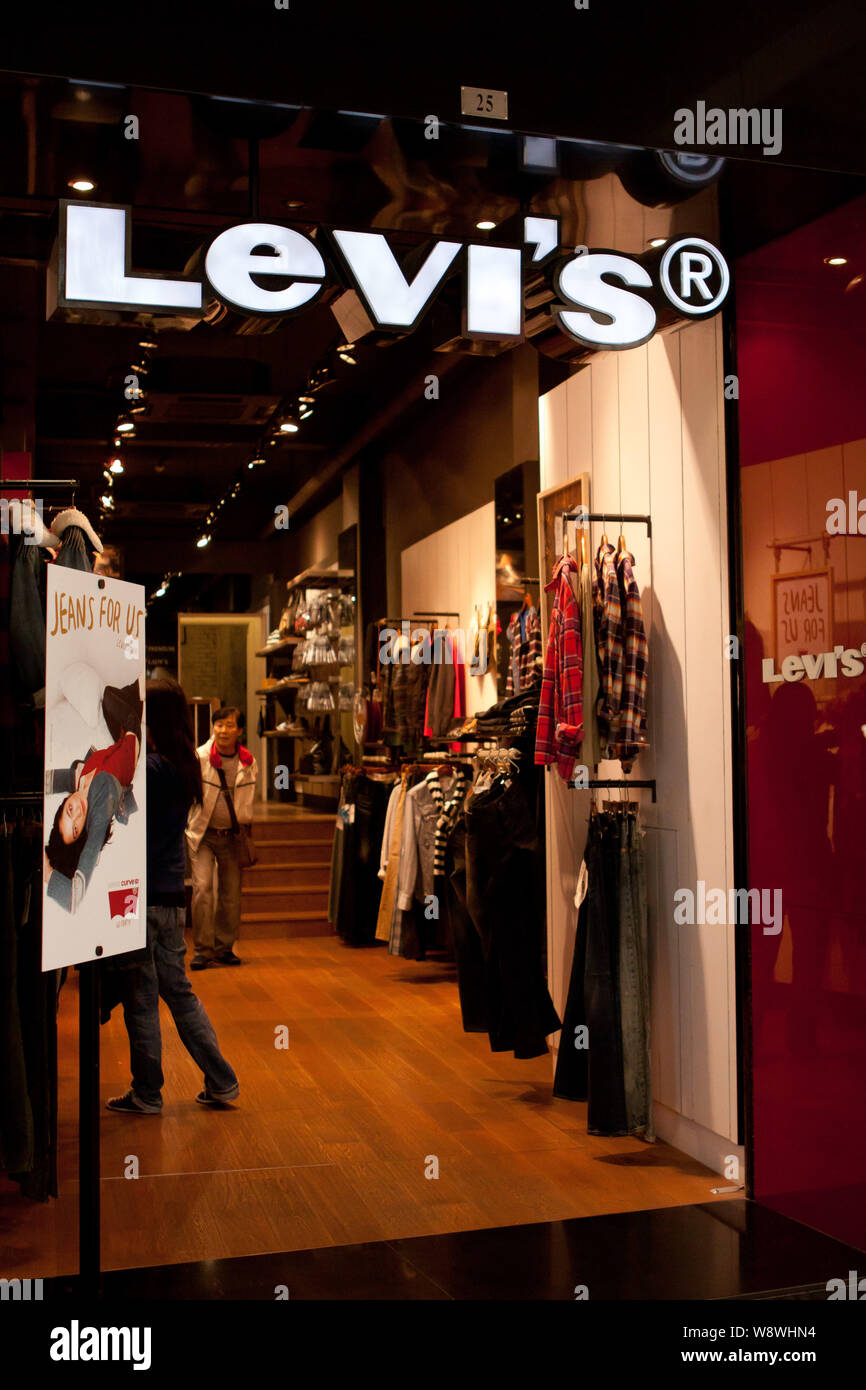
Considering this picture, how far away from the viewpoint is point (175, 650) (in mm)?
17672

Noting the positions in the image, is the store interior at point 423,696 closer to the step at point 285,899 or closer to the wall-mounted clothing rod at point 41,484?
the step at point 285,899

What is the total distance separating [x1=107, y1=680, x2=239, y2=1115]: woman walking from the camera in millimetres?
4922

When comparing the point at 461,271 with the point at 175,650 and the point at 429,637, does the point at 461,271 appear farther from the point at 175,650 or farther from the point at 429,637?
the point at 175,650

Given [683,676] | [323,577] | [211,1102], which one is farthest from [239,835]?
[683,676]

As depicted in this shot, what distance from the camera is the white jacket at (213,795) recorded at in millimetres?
8031

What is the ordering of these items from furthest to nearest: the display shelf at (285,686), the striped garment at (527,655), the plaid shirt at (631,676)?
the display shelf at (285,686) < the striped garment at (527,655) < the plaid shirt at (631,676)

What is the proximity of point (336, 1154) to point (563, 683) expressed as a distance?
1873 millimetres

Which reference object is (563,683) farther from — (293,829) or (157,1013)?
(293,829)

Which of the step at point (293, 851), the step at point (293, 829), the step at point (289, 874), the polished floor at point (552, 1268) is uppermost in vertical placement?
the step at point (293, 829)

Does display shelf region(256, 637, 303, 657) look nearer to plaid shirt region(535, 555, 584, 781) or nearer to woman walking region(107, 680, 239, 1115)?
woman walking region(107, 680, 239, 1115)

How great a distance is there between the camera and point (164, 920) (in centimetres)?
498

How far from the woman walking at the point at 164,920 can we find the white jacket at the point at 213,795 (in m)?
2.88

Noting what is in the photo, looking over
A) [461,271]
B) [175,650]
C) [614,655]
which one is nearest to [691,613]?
[614,655]

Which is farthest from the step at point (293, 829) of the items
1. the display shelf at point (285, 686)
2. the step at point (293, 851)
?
the display shelf at point (285, 686)
